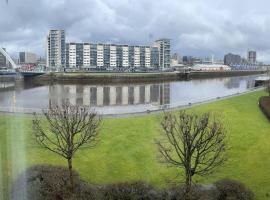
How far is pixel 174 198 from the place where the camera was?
28.3ft

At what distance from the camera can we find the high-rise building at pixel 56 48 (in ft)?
261

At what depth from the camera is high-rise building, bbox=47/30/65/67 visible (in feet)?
261

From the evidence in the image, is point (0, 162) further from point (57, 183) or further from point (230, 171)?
point (230, 171)

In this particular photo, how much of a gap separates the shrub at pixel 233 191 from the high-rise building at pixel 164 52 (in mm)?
91614

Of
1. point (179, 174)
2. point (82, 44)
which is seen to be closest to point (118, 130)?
point (179, 174)

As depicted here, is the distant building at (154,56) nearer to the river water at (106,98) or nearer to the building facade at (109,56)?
the building facade at (109,56)

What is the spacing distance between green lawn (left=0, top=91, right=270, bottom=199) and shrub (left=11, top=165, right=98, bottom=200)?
310mm

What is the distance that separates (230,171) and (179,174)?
1.30 metres

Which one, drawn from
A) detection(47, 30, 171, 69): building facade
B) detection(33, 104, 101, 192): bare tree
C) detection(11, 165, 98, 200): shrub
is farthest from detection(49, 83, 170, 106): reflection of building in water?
detection(47, 30, 171, 69): building facade

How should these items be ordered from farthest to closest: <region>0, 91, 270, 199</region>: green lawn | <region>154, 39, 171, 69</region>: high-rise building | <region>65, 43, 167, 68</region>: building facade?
<region>154, 39, 171, 69</region>: high-rise building < <region>65, 43, 167, 68</region>: building facade < <region>0, 91, 270, 199</region>: green lawn

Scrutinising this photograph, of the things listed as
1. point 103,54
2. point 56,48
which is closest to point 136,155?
point 56,48

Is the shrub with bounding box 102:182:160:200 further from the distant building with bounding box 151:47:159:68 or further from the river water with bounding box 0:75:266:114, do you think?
the distant building with bounding box 151:47:159:68

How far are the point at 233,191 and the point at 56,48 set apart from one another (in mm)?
76060

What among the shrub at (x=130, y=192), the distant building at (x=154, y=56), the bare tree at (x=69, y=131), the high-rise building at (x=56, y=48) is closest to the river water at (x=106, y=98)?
the bare tree at (x=69, y=131)
